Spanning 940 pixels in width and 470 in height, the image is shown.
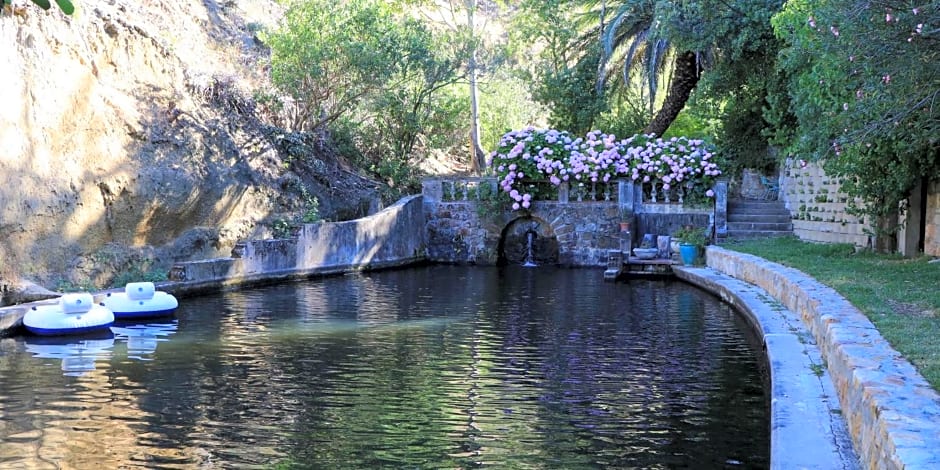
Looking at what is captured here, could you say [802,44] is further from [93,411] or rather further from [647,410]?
[93,411]

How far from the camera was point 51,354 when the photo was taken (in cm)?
1154

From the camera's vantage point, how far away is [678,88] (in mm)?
28688

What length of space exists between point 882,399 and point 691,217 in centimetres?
1927

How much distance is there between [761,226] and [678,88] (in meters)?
5.92

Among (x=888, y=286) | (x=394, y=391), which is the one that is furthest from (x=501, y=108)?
(x=394, y=391)

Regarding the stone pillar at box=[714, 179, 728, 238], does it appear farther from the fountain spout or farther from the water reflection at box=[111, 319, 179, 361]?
the water reflection at box=[111, 319, 179, 361]

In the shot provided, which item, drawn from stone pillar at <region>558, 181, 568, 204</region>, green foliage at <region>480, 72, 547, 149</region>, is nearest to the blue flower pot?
stone pillar at <region>558, 181, 568, 204</region>

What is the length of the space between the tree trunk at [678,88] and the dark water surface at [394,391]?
44.4 feet

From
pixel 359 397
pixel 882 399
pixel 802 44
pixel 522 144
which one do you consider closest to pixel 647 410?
pixel 359 397

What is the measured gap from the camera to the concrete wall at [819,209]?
20.0 meters

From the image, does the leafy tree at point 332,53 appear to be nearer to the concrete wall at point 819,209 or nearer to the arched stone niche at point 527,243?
the arched stone niche at point 527,243

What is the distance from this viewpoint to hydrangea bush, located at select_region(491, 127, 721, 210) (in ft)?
80.8

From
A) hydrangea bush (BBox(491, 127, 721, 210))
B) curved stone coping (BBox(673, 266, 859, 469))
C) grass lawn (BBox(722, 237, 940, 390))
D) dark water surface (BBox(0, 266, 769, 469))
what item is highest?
hydrangea bush (BBox(491, 127, 721, 210))

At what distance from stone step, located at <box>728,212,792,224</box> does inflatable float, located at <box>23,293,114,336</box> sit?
1625 cm
